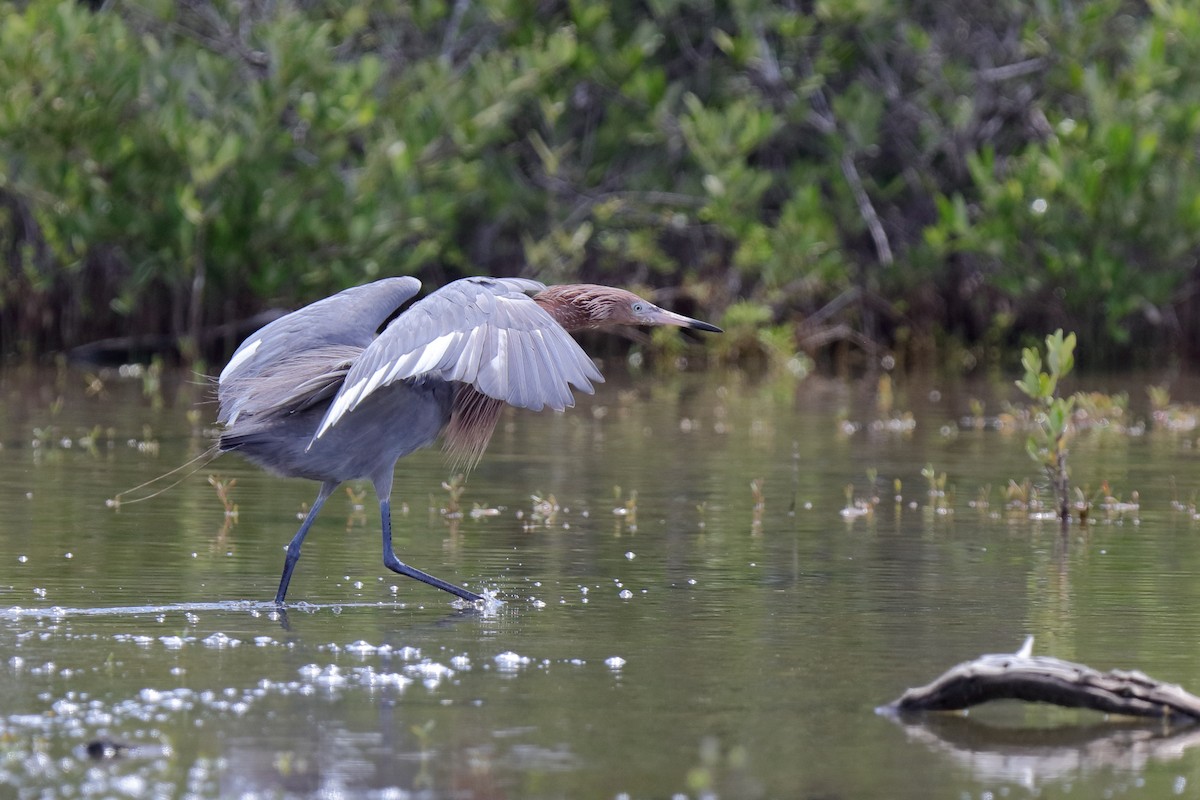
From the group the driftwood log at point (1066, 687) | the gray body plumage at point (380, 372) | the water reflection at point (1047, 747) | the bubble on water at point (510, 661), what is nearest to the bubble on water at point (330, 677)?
the bubble on water at point (510, 661)

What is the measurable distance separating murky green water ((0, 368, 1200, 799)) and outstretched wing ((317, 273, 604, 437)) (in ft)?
2.51

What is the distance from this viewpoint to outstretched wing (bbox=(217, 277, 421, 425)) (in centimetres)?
673

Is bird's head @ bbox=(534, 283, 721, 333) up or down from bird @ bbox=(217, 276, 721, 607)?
up

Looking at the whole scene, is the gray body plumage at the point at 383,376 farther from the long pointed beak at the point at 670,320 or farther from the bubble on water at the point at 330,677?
the bubble on water at the point at 330,677

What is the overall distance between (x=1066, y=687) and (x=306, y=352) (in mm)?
3533

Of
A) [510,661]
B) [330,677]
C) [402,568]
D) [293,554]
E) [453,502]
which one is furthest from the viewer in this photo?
[453,502]

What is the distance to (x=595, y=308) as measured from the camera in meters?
7.83

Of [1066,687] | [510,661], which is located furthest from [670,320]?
[1066,687]

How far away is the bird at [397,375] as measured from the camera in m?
6.18

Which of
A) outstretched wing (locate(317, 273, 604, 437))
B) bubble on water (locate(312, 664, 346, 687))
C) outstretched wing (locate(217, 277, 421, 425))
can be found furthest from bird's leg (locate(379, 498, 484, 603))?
bubble on water (locate(312, 664, 346, 687))

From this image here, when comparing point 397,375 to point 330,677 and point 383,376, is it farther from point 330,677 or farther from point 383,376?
point 330,677

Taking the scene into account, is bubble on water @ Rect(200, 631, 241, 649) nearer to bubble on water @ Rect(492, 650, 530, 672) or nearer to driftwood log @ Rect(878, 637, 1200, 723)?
bubble on water @ Rect(492, 650, 530, 672)

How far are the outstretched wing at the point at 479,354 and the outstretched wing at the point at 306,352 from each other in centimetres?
39

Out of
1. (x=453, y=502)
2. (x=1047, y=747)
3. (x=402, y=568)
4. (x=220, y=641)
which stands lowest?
(x=1047, y=747)
